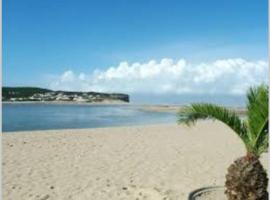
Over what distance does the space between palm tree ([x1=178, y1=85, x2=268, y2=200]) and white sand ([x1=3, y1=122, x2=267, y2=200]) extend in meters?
1.65

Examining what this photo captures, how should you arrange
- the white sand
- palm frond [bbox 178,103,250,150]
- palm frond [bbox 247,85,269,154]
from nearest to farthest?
palm frond [bbox 247,85,269,154] → palm frond [bbox 178,103,250,150] → the white sand

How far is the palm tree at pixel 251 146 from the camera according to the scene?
24.0ft

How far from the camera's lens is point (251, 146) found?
24.5ft

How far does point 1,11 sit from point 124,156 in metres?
9.26

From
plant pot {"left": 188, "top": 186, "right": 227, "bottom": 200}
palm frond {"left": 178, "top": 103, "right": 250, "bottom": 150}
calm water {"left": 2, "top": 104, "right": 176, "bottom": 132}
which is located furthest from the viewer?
calm water {"left": 2, "top": 104, "right": 176, "bottom": 132}

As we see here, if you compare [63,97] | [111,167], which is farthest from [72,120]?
[63,97]

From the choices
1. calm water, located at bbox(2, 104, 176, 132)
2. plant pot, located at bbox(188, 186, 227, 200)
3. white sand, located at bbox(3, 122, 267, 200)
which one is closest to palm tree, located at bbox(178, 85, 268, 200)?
plant pot, located at bbox(188, 186, 227, 200)

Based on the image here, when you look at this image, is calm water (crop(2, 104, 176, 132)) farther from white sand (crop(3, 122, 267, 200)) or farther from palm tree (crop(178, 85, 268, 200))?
palm tree (crop(178, 85, 268, 200))

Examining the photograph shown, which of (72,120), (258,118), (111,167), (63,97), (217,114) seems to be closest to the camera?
(258,118)

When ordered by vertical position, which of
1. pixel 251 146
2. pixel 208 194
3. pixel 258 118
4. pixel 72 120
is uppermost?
pixel 258 118

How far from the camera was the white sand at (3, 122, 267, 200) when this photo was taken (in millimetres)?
9195

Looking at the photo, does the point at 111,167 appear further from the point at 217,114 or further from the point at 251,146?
the point at 251,146

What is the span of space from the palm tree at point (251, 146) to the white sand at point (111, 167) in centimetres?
165

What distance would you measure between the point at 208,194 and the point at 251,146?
1.89 metres
